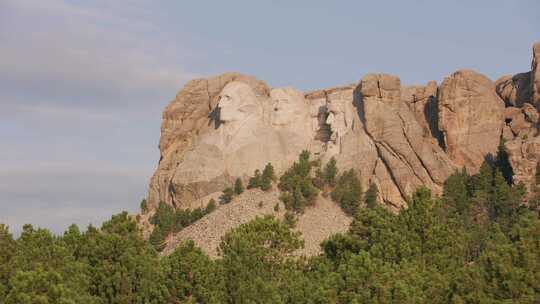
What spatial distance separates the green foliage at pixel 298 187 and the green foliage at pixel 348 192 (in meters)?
1.71

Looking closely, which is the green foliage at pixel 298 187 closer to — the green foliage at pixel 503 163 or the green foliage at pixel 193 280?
the green foliage at pixel 503 163

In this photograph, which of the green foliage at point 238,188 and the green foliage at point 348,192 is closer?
the green foliage at point 348,192

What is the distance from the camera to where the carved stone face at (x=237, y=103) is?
109625mm

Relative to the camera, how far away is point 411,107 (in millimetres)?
108688

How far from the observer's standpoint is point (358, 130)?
106 m

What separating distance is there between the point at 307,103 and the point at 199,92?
9.64 meters

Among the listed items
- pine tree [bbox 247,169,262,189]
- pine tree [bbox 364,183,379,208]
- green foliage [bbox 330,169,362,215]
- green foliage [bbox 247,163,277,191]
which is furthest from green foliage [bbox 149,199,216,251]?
pine tree [bbox 364,183,379,208]

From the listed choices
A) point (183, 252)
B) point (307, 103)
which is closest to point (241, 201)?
point (307, 103)

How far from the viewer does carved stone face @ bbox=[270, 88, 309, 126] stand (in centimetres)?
11156

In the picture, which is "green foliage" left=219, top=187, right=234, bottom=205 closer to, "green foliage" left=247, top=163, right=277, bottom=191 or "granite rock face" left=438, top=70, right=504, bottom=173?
"green foliage" left=247, top=163, right=277, bottom=191

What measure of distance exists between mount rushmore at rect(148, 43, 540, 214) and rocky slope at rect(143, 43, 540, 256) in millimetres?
85

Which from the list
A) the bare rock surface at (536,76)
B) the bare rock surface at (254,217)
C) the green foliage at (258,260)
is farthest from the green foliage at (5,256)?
the bare rock surface at (536,76)

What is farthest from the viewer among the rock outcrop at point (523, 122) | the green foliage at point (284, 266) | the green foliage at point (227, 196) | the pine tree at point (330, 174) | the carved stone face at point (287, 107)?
the carved stone face at point (287, 107)

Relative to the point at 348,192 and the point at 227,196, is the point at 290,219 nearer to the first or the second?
the point at 348,192
